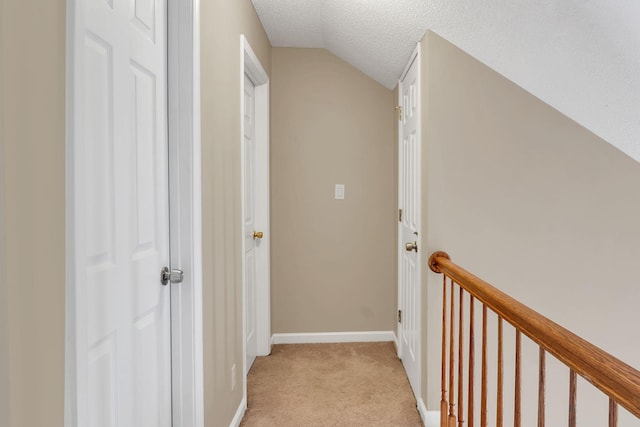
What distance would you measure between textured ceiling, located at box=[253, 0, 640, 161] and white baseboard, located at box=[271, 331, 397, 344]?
2047 mm

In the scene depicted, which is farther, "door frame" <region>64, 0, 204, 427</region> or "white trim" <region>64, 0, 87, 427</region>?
"door frame" <region>64, 0, 204, 427</region>

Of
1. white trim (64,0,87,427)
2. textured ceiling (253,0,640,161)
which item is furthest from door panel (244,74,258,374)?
white trim (64,0,87,427)

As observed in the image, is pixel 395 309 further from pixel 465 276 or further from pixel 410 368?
pixel 465 276

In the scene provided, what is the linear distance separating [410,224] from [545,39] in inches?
48.0

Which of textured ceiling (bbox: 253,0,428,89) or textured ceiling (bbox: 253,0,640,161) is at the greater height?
textured ceiling (bbox: 253,0,428,89)

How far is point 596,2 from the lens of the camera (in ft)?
4.48

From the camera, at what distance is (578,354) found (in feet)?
2.54

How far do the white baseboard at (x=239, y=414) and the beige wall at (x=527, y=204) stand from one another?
100 cm

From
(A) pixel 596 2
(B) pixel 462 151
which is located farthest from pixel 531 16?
(B) pixel 462 151

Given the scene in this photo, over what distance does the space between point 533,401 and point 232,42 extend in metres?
2.42

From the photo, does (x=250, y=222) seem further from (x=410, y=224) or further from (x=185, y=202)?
Result: (x=185, y=202)

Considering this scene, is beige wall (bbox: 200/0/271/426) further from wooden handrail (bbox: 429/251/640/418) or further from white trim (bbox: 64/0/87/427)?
wooden handrail (bbox: 429/251/640/418)

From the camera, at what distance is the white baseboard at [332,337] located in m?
3.11

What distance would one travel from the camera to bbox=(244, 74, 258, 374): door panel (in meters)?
2.64
